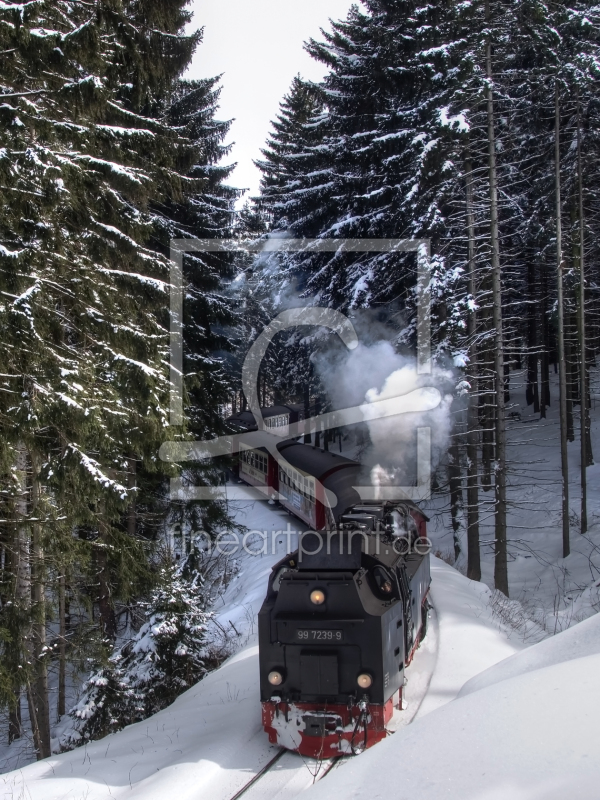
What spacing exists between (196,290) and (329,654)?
1078cm

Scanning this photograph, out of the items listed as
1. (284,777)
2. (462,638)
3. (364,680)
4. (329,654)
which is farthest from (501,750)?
(462,638)

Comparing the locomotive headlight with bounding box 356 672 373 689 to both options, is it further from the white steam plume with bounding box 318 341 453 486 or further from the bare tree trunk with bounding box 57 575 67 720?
the white steam plume with bounding box 318 341 453 486

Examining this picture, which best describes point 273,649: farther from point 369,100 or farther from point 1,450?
point 369,100

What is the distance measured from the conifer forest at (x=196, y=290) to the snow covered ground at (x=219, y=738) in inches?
47.9

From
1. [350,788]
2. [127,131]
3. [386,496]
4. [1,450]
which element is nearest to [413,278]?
[386,496]

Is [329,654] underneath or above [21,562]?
underneath

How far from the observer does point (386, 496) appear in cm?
1152

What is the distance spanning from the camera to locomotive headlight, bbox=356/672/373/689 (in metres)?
6.35

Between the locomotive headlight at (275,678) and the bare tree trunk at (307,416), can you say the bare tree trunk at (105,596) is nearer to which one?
the locomotive headlight at (275,678)

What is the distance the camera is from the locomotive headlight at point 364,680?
6.35m

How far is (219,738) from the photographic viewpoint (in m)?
7.04

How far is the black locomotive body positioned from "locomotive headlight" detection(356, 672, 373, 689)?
0.01 meters

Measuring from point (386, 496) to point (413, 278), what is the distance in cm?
760

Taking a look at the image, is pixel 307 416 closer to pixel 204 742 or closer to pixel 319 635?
pixel 204 742
